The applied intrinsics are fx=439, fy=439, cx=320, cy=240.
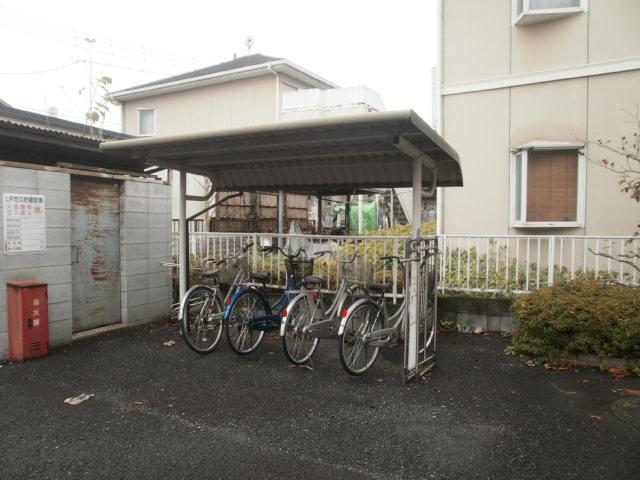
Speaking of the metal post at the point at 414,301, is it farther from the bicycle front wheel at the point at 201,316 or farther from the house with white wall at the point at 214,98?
the house with white wall at the point at 214,98

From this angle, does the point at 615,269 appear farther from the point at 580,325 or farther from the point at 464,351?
the point at 464,351

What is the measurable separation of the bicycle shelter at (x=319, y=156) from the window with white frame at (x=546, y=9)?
3.16 meters

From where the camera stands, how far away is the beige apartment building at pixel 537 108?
6.60 meters

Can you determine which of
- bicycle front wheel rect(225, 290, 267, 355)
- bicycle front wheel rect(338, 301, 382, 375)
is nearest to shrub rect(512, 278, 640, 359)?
bicycle front wheel rect(338, 301, 382, 375)

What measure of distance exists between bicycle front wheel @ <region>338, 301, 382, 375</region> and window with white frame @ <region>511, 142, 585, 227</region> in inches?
141

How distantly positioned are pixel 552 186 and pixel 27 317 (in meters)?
7.43

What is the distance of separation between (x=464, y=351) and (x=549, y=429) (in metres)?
2.05

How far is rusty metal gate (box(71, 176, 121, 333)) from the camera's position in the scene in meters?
5.79

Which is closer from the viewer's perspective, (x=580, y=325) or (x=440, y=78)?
(x=580, y=325)

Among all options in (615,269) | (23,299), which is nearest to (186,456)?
(23,299)

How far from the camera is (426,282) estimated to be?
4.77m

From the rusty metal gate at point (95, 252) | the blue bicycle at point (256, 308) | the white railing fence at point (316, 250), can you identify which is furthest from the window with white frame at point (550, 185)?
the rusty metal gate at point (95, 252)

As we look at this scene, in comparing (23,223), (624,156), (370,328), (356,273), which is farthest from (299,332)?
(624,156)

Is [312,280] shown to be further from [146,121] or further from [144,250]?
[146,121]
